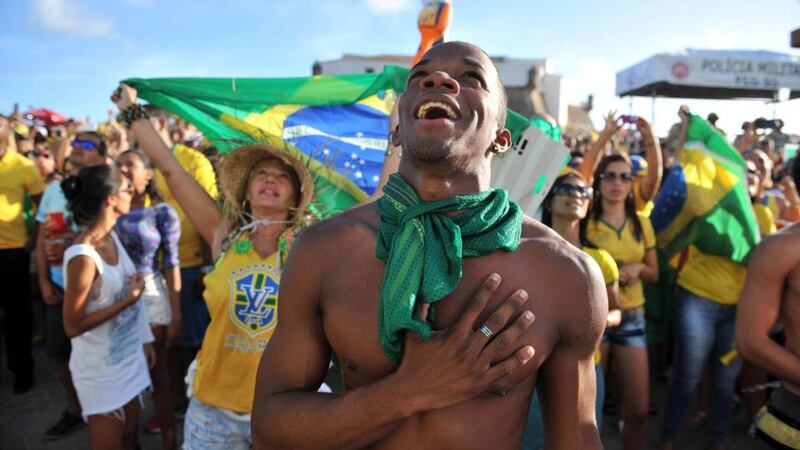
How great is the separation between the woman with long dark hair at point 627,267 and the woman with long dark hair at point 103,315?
2.83 meters

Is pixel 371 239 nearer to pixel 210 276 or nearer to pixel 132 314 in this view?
pixel 210 276

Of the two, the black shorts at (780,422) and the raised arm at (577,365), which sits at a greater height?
the raised arm at (577,365)

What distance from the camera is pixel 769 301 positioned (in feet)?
7.30

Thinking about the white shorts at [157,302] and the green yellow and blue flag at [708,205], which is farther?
the green yellow and blue flag at [708,205]

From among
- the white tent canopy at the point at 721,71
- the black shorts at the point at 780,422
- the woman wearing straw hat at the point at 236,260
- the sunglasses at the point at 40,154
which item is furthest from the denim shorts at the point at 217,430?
the white tent canopy at the point at 721,71

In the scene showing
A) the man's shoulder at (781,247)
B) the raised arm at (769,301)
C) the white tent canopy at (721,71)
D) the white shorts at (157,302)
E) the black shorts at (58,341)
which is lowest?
the black shorts at (58,341)

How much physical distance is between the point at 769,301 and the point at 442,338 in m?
1.72

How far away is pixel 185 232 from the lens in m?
4.32

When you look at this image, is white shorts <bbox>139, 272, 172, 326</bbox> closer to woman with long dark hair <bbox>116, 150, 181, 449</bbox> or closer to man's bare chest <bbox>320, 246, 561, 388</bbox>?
woman with long dark hair <bbox>116, 150, 181, 449</bbox>

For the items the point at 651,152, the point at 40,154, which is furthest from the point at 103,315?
the point at 40,154

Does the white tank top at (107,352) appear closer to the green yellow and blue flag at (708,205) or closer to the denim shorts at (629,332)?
the denim shorts at (629,332)

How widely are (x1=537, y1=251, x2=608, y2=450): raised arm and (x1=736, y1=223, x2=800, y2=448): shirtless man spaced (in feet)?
4.10

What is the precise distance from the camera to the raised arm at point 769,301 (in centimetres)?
216

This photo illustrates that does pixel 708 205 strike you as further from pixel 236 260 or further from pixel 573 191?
pixel 236 260
